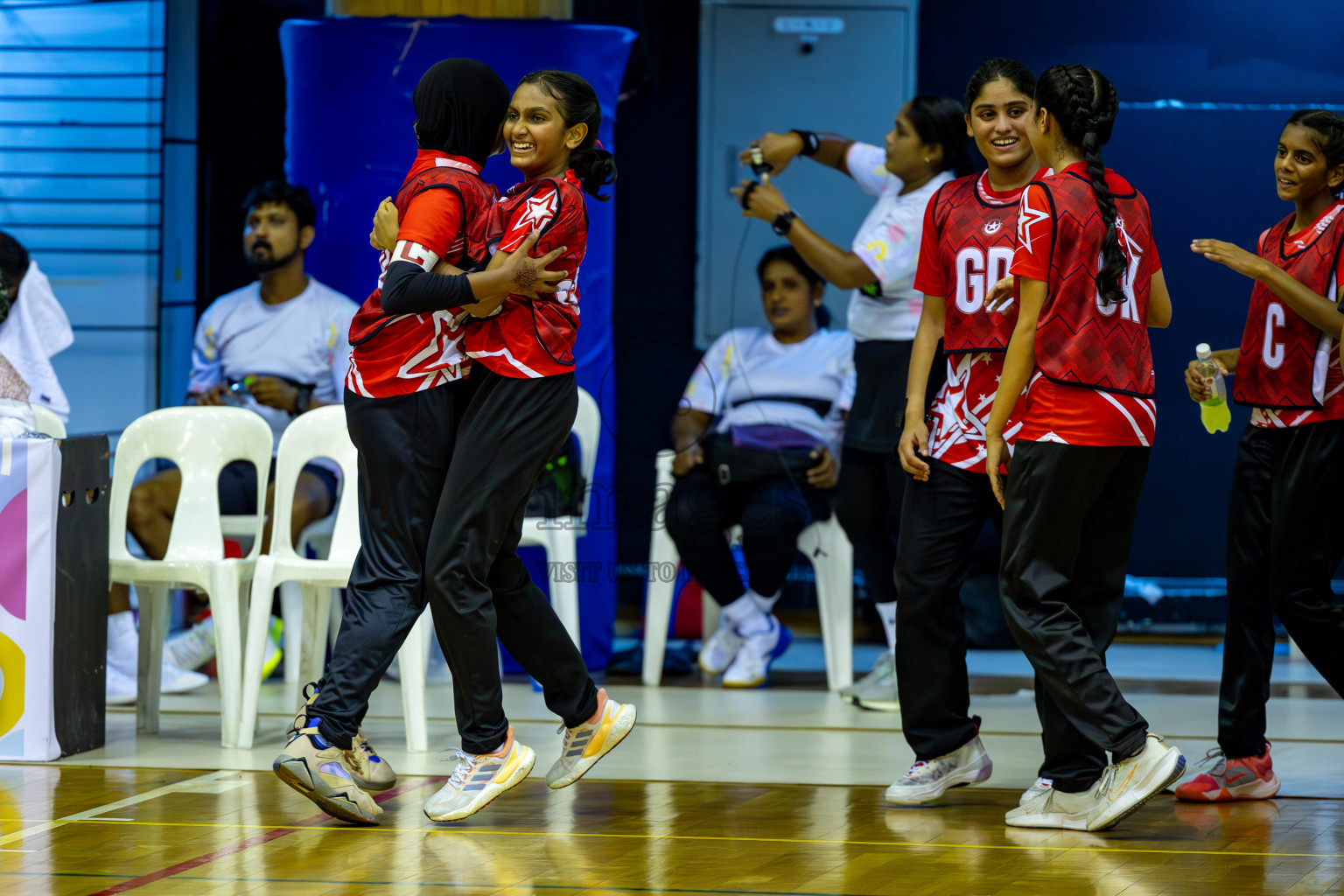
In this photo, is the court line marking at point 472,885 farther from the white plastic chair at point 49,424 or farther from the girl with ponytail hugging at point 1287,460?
the white plastic chair at point 49,424

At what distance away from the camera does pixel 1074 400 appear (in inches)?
113

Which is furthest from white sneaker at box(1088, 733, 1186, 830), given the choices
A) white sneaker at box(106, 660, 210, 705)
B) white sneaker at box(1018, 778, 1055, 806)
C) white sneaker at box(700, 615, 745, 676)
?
white sneaker at box(106, 660, 210, 705)

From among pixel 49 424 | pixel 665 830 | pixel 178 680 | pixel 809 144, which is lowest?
pixel 178 680

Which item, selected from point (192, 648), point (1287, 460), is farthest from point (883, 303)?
point (192, 648)

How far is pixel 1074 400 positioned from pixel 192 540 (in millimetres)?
2374

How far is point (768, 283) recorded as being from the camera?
5219mm

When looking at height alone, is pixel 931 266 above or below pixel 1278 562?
above

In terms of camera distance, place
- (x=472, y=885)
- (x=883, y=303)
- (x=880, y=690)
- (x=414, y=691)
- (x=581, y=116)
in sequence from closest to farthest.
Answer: (x=472, y=885) → (x=581, y=116) → (x=414, y=691) → (x=883, y=303) → (x=880, y=690)

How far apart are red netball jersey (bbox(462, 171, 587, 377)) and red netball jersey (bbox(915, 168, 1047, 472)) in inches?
31.1

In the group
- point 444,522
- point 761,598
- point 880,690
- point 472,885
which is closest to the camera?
point 472,885

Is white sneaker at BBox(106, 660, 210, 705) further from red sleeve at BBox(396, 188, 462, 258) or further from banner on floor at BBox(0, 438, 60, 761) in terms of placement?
red sleeve at BBox(396, 188, 462, 258)

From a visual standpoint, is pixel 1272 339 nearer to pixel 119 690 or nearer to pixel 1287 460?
pixel 1287 460

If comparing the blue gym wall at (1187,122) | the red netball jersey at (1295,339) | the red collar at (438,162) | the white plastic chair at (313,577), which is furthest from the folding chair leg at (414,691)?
the blue gym wall at (1187,122)

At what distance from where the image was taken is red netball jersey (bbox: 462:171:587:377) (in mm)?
2961
